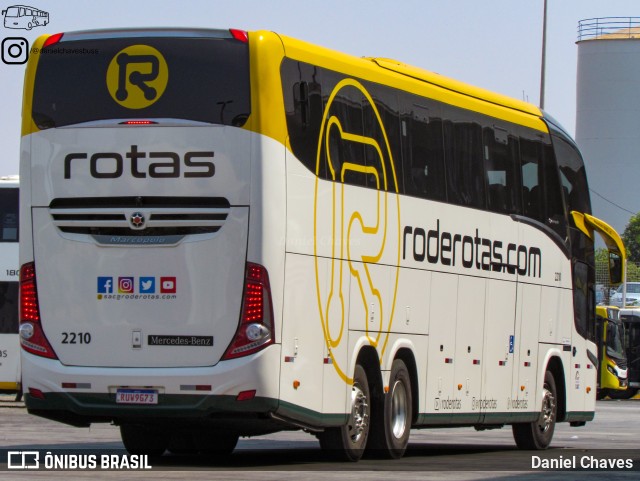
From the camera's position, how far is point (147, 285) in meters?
15.0

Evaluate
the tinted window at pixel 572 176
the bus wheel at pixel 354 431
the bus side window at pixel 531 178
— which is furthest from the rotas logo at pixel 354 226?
the tinted window at pixel 572 176

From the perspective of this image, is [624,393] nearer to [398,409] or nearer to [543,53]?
[543,53]

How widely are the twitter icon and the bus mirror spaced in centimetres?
973

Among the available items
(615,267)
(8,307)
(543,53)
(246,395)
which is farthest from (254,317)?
(543,53)

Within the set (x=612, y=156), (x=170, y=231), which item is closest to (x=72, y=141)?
(x=170, y=231)

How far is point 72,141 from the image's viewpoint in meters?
15.3

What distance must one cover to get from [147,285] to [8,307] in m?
20.1

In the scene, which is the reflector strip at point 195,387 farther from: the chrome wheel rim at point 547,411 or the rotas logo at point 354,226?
the chrome wheel rim at point 547,411

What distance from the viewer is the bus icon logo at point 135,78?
15.1 m

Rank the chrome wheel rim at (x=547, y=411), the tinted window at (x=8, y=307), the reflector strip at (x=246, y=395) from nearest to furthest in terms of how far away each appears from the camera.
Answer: the reflector strip at (x=246, y=395) < the chrome wheel rim at (x=547, y=411) < the tinted window at (x=8, y=307)

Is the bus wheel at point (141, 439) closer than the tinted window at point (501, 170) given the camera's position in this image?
Yes

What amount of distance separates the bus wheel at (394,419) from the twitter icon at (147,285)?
10.6ft

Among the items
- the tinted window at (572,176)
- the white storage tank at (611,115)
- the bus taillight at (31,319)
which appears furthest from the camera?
the white storage tank at (611,115)

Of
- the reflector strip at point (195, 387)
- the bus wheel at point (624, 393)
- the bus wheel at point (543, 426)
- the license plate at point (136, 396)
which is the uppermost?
the reflector strip at point (195, 387)
